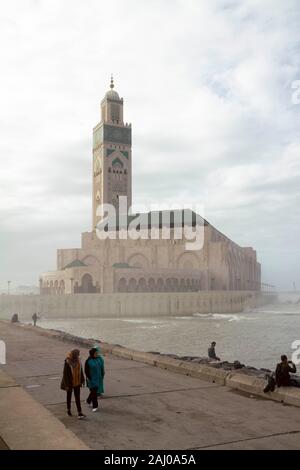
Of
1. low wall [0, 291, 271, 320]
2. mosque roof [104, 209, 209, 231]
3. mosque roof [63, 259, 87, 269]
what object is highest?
mosque roof [104, 209, 209, 231]

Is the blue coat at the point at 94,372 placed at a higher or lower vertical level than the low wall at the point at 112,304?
higher

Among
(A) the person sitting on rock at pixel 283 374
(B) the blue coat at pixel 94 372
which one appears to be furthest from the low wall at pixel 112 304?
(A) the person sitting on rock at pixel 283 374

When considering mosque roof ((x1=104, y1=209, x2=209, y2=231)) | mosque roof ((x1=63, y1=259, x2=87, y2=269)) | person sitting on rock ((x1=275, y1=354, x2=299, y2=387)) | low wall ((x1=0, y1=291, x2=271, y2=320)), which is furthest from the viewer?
mosque roof ((x1=104, y1=209, x2=209, y2=231))

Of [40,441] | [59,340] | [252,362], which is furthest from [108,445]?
[252,362]

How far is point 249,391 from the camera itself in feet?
32.8

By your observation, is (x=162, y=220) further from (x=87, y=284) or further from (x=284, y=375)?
(x=284, y=375)

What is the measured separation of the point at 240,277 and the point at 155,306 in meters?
35.5

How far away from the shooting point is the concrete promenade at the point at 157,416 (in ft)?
21.9

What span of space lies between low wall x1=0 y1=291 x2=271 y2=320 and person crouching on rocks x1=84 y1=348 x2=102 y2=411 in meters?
60.8

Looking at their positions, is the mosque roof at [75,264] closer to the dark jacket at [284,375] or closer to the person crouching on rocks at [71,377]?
the dark jacket at [284,375]

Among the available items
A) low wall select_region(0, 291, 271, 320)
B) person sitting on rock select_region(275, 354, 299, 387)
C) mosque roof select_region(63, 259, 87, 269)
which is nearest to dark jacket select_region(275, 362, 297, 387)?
person sitting on rock select_region(275, 354, 299, 387)

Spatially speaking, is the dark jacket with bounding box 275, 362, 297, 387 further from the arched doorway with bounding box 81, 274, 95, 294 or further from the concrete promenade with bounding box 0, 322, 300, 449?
the arched doorway with bounding box 81, 274, 95, 294

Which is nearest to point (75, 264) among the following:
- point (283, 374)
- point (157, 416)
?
point (283, 374)

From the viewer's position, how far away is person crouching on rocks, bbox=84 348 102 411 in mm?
8648
